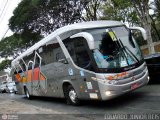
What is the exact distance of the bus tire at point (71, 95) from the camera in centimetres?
1334

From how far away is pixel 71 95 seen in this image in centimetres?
1358

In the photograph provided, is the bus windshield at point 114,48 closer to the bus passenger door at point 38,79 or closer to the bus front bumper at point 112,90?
the bus front bumper at point 112,90

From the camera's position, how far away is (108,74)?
11.3 metres

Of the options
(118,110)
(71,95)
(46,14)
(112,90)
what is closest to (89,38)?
(112,90)

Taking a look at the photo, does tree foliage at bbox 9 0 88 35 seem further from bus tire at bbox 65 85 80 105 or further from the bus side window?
the bus side window

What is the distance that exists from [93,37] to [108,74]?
58.7 inches

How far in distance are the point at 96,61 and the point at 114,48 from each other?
951 millimetres

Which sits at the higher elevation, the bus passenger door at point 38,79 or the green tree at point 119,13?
the green tree at point 119,13

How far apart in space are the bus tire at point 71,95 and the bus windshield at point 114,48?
7.98 feet

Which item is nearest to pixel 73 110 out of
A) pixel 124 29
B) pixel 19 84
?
pixel 124 29

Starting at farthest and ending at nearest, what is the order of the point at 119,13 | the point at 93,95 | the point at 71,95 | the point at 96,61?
the point at 119,13, the point at 71,95, the point at 93,95, the point at 96,61

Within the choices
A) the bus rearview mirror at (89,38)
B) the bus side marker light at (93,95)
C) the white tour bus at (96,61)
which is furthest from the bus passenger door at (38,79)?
the bus rearview mirror at (89,38)

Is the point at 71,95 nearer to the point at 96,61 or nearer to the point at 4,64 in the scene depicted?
the point at 96,61

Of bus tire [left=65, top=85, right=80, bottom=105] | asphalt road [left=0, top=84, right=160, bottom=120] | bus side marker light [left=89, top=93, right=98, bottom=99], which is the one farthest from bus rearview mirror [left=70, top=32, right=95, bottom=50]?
bus tire [left=65, top=85, right=80, bottom=105]
